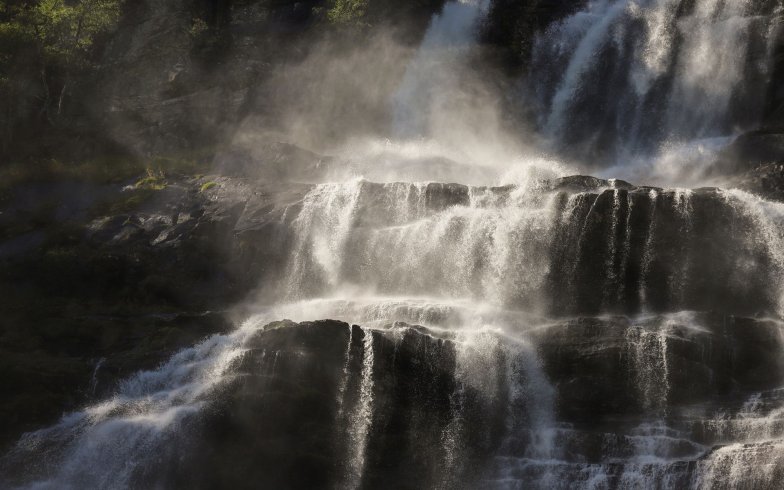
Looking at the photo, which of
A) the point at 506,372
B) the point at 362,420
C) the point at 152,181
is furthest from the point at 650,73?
the point at 152,181

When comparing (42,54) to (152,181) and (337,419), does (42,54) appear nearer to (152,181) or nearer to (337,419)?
(152,181)

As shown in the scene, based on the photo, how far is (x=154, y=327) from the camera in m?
25.6

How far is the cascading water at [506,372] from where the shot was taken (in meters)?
19.6

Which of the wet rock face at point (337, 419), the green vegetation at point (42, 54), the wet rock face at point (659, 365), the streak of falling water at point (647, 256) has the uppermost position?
the green vegetation at point (42, 54)

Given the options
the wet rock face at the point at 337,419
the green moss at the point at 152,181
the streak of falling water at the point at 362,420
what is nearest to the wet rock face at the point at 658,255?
the wet rock face at the point at 337,419

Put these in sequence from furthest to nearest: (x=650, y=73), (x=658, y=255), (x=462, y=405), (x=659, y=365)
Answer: (x=650, y=73) → (x=658, y=255) → (x=462, y=405) → (x=659, y=365)

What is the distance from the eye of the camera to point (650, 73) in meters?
32.0

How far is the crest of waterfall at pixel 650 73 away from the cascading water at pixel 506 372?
800cm

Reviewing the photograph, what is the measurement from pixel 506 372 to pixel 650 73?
1660cm

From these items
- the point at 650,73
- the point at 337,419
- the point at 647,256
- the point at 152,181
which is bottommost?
the point at 337,419

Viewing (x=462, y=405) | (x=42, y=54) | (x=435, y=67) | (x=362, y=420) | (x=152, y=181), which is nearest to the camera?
(x=362, y=420)

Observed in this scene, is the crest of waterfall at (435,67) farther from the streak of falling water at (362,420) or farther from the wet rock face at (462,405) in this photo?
the streak of falling water at (362,420)

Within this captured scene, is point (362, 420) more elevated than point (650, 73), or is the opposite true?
point (650, 73)

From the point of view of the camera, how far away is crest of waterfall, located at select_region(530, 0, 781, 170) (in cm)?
2992
